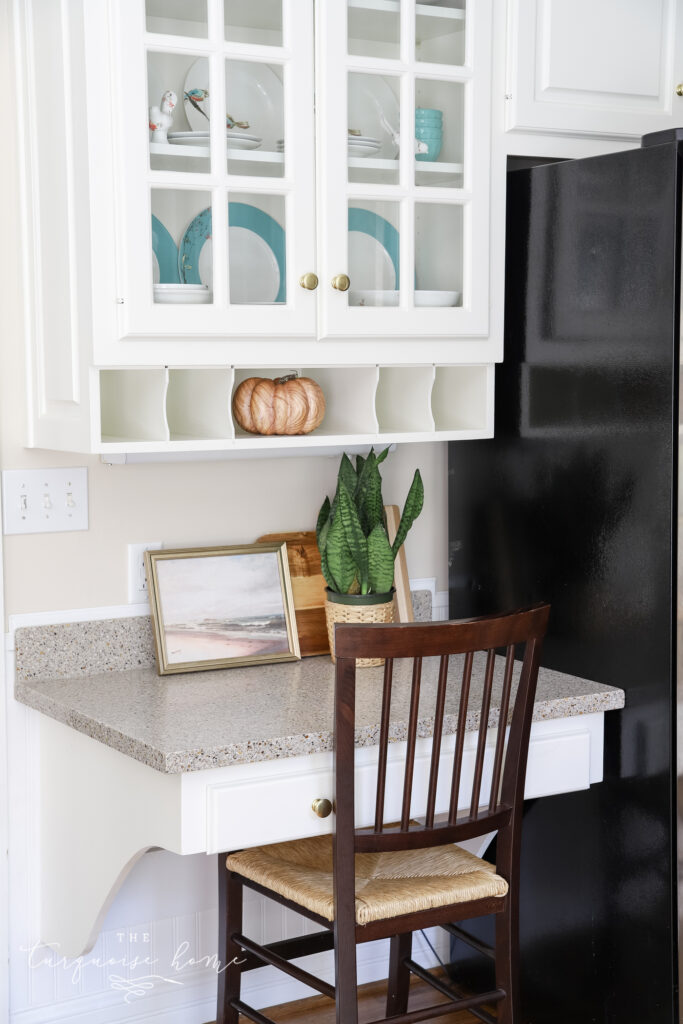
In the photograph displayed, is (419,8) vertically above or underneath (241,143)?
above

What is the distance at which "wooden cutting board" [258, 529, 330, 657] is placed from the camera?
237 centimetres

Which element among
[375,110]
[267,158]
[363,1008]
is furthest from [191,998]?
[375,110]

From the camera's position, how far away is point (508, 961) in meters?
1.92

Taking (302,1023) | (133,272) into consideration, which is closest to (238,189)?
(133,272)

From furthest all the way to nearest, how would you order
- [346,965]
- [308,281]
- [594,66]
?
[594,66] → [308,281] → [346,965]

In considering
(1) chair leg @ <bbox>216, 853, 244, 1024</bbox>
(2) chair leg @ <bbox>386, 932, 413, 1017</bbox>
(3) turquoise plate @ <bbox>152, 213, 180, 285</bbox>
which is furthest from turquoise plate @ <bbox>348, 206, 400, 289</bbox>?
(2) chair leg @ <bbox>386, 932, 413, 1017</bbox>

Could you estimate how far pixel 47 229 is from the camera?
6.55 ft

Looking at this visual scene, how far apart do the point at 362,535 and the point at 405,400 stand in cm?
27

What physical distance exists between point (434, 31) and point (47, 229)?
749 millimetres

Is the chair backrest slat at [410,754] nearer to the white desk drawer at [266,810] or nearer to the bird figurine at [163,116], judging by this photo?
the white desk drawer at [266,810]

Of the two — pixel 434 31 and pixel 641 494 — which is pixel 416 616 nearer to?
pixel 641 494

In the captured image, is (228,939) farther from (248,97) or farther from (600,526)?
(248,97)

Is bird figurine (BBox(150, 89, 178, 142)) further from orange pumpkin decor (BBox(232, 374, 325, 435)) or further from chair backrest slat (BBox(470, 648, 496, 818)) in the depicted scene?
chair backrest slat (BBox(470, 648, 496, 818))

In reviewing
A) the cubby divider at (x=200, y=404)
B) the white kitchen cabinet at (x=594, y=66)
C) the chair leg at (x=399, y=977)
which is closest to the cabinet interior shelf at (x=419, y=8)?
the white kitchen cabinet at (x=594, y=66)
